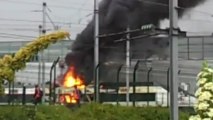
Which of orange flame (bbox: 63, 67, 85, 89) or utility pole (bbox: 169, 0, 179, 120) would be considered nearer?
utility pole (bbox: 169, 0, 179, 120)

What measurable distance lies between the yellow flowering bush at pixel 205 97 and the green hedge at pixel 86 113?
780 cm

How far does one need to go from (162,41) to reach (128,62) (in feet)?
11.4

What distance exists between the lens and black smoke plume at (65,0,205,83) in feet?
152

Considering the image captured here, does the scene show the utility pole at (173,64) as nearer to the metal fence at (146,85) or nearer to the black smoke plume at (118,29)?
the metal fence at (146,85)

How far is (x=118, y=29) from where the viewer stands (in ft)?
159

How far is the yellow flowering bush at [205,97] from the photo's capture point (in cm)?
1355

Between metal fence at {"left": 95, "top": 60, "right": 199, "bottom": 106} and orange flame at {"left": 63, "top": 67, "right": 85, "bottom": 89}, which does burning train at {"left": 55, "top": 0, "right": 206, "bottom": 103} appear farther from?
metal fence at {"left": 95, "top": 60, "right": 199, "bottom": 106}

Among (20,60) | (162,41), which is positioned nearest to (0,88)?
(20,60)

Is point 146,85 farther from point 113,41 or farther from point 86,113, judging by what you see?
point 86,113

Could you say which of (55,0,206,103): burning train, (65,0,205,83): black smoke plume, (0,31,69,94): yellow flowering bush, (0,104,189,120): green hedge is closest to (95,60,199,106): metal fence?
(55,0,206,103): burning train

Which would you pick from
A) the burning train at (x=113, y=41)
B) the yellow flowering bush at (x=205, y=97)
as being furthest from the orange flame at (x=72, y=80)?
the yellow flowering bush at (x=205, y=97)

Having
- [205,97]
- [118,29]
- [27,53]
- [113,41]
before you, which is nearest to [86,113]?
[27,53]

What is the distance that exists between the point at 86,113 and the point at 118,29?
86.4 ft

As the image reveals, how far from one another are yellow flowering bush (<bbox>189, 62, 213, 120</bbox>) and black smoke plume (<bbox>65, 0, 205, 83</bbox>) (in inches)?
1211
